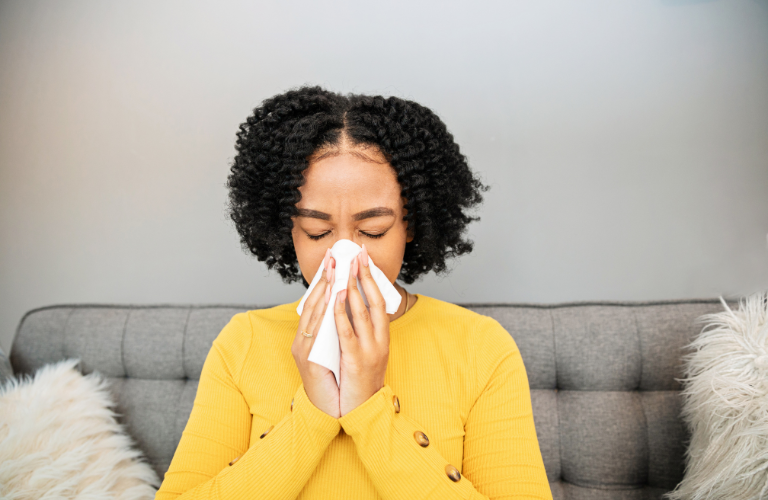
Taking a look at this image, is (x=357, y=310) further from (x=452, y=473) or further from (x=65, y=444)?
(x=65, y=444)

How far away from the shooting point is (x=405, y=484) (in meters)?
0.76

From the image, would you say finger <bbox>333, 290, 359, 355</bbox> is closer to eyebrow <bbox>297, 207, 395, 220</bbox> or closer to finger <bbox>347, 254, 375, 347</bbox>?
finger <bbox>347, 254, 375, 347</bbox>

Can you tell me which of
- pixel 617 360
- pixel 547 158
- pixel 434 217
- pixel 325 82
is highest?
pixel 325 82

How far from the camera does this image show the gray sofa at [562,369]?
1.20 m

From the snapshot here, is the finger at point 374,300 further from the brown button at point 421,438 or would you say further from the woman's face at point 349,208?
the brown button at point 421,438

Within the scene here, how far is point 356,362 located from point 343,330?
0.06m

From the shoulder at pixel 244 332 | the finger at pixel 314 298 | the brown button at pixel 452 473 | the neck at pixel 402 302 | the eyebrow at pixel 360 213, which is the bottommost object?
the brown button at pixel 452 473

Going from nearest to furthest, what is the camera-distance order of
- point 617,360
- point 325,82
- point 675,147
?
point 617,360, point 675,147, point 325,82

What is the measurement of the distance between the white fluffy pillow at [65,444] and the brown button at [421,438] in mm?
823

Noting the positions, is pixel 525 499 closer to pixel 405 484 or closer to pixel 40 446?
pixel 405 484

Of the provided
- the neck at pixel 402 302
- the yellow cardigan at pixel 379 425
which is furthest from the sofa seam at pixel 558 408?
the neck at pixel 402 302

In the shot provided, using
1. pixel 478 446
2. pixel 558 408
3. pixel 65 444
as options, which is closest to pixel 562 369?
pixel 558 408

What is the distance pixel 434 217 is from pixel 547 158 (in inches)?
29.6

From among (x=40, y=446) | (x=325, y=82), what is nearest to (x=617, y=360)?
(x=325, y=82)
